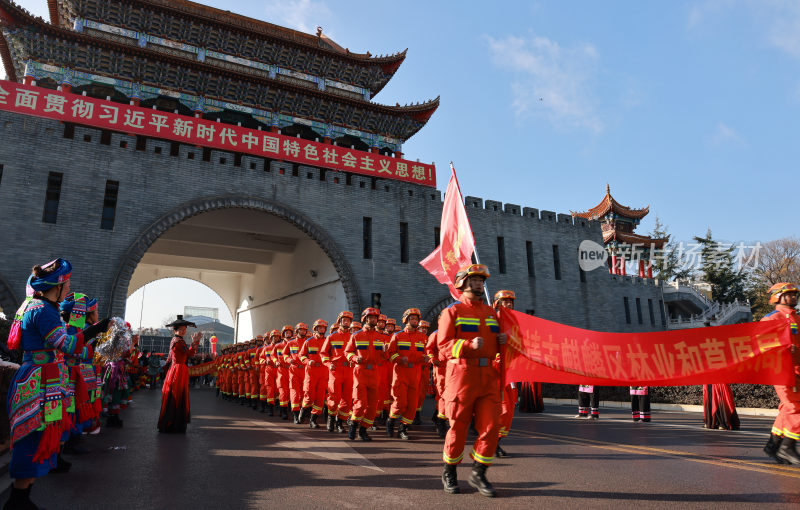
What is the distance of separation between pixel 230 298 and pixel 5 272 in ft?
69.4

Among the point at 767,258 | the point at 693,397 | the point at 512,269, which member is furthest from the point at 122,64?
the point at 767,258

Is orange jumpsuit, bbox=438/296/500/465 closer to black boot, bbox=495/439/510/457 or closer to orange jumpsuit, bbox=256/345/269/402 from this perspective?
black boot, bbox=495/439/510/457

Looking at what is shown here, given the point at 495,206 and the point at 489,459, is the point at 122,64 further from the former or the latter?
the point at 489,459

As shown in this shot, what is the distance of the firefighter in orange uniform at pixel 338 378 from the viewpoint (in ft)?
26.4

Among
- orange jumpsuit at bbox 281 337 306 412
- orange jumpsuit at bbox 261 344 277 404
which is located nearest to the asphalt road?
orange jumpsuit at bbox 281 337 306 412

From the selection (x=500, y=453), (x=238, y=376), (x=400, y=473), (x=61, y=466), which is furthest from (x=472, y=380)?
(x=238, y=376)

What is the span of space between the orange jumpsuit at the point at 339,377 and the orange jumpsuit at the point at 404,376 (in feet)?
2.63

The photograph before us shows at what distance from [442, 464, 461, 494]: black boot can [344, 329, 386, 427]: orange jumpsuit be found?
3321mm

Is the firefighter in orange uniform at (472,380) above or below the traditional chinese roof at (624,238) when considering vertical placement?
below

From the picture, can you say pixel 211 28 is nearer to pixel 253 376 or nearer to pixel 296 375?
pixel 253 376

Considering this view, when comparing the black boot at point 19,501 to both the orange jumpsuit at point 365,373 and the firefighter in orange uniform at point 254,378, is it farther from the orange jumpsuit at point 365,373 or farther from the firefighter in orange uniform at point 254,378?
the firefighter in orange uniform at point 254,378

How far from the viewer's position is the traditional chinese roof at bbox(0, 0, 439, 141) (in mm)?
19297

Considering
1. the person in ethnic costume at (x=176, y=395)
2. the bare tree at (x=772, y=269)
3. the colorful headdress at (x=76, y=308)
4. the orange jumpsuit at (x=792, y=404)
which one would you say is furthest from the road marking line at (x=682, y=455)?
the bare tree at (x=772, y=269)

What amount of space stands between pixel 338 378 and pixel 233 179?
39.3ft
